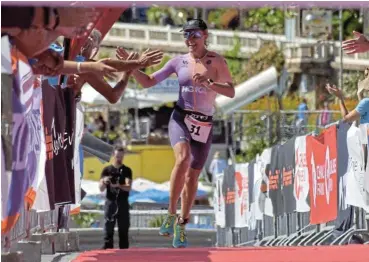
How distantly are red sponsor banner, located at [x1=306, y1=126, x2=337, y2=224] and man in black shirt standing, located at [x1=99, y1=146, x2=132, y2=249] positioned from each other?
173 inches

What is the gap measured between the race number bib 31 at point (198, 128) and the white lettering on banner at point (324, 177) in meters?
3.44

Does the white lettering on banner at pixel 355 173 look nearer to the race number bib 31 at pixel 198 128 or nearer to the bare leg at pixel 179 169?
the race number bib 31 at pixel 198 128

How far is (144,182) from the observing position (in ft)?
110

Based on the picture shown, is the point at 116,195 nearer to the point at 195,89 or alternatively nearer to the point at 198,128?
the point at 198,128

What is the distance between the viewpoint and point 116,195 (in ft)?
66.8

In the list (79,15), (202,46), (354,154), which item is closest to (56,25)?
(79,15)

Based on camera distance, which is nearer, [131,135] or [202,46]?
[202,46]

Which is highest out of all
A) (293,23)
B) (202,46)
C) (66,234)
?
(293,23)

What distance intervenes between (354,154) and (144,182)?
19.4m

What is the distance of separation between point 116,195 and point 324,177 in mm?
5477

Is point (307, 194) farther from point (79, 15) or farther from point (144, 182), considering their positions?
point (144, 182)

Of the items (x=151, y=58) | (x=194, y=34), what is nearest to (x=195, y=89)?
(x=194, y=34)

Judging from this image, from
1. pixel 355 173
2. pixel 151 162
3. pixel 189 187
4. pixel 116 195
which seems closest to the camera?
pixel 189 187

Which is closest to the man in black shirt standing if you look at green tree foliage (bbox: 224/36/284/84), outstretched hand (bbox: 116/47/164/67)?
outstretched hand (bbox: 116/47/164/67)
